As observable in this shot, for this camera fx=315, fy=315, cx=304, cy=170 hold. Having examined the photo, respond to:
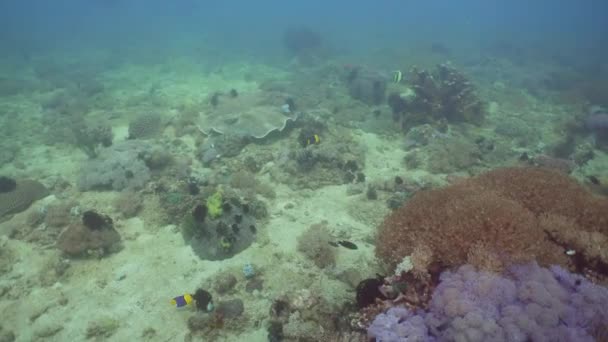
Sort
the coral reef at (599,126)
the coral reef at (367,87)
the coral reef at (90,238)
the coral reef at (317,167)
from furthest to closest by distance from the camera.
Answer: the coral reef at (367,87) → the coral reef at (599,126) → the coral reef at (317,167) → the coral reef at (90,238)

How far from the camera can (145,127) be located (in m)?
13.6

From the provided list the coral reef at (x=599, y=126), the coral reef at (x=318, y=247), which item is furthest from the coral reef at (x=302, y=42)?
Answer: the coral reef at (x=318, y=247)

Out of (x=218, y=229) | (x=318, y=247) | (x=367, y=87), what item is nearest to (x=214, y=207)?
(x=218, y=229)

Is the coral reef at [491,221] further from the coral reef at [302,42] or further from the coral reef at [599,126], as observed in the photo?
the coral reef at [302,42]

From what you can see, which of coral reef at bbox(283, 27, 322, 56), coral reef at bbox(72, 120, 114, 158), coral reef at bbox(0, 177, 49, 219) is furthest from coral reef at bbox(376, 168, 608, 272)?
coral reef at bbox(283, 27, 322, 56)

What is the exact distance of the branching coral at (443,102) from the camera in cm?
1408

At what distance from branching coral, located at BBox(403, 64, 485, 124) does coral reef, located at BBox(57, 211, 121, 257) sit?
11684 millimetres

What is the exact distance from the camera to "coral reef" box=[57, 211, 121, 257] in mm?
6996

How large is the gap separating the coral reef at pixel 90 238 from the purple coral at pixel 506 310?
635cm

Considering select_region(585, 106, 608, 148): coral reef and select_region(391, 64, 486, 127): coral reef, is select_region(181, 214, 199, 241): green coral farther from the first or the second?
select_region(585, 106, 608, 148): coral reef

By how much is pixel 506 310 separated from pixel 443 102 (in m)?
12.8

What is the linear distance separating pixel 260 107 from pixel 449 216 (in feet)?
34.2

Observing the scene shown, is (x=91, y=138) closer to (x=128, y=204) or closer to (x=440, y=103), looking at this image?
(x=128, y=204)

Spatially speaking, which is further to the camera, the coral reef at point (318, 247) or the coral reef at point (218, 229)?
the coral reef at point (218, 229)
